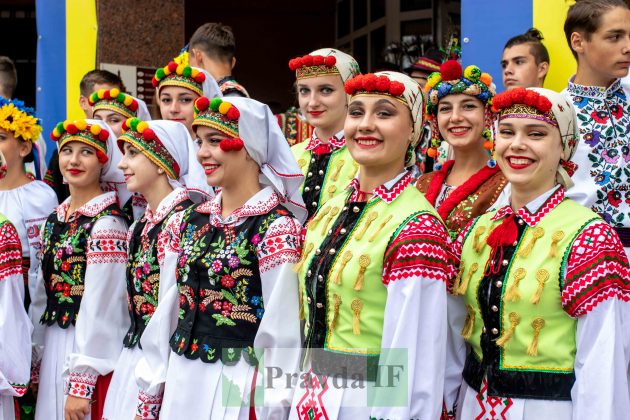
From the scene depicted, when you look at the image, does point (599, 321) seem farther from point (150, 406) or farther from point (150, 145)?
point (150, 145)

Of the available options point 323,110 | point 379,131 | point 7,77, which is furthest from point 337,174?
point 7,77

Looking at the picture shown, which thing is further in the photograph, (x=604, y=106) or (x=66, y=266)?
(x=66, y=266)

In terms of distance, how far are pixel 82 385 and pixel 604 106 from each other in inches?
112

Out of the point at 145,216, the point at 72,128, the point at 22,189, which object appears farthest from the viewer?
the point at 22,189

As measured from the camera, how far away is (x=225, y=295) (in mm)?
3523

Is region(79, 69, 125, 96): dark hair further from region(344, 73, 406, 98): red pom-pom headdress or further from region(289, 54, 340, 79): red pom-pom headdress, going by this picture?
region(344, 73, 406, 98): red pom-pom headdress

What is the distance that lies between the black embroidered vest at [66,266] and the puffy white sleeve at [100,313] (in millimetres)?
93

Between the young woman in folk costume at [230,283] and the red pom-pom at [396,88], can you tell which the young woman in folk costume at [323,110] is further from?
the red pom-pom at [396,88]

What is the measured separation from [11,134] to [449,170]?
2.77 m

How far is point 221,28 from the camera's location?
6.24m

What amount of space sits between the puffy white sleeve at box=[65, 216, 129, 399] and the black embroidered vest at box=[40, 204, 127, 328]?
9cm

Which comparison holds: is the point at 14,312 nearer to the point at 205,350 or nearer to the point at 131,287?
the point at 131,287

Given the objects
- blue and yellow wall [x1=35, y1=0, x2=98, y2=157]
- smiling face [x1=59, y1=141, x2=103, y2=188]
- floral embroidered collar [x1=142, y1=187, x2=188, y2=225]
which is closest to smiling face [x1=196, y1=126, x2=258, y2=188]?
floral embroidered collar [x1=142, y1=187, x2=188, y2=225]

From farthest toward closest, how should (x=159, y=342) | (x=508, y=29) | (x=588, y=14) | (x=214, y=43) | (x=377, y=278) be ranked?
1. (x=214, y=43)
2. (x=508, y=29)
3. (x=588, y=14)
4. (x=159, y=342)
5. (x=377, y=278)
